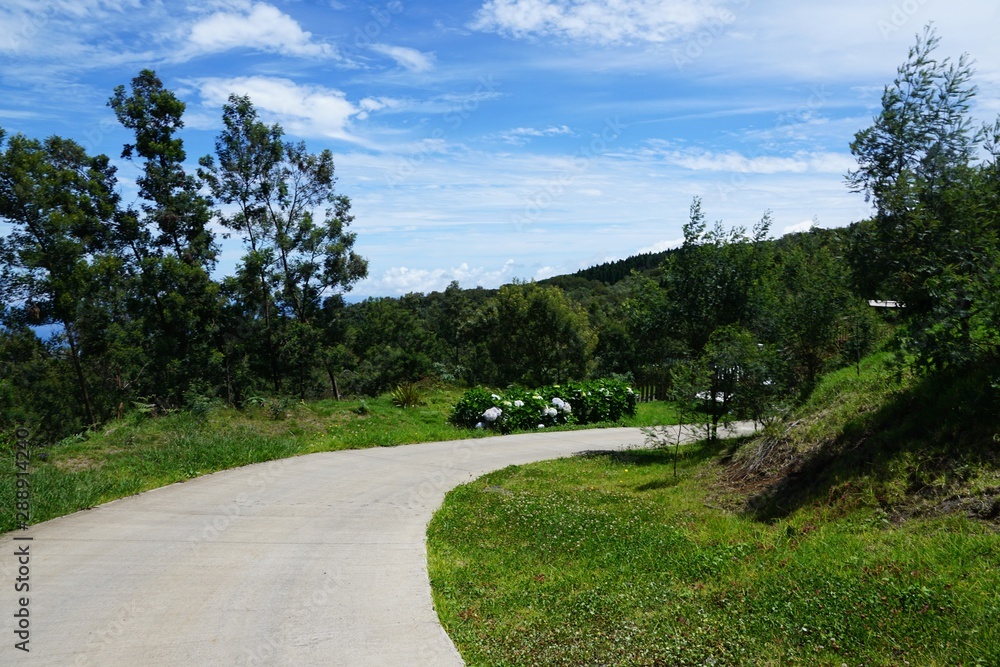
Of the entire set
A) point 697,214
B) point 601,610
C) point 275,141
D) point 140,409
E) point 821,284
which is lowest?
point 601,610

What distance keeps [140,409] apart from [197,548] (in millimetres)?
7537

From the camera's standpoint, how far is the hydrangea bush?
17.1 meters

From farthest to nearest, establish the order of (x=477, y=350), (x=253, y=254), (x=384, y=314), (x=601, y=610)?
(x=384, y=314), (x=477, y=350), (x=253, y=254), (x=601, y=610)

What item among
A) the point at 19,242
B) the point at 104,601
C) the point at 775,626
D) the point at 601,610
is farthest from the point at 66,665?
the point at 19,242

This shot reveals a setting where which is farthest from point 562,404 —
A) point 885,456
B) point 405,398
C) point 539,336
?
point 539,336

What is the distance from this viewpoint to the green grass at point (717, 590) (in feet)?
13.4

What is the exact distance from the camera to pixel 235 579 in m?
5.88

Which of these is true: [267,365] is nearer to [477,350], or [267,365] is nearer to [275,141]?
[275,141]

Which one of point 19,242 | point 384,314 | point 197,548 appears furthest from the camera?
point 384,314

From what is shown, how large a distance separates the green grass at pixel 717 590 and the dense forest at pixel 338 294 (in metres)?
2.39

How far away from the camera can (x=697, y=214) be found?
45.2 ft

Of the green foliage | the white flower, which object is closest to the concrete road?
the green foliage

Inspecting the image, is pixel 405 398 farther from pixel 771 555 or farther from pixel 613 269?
pixel 613 269

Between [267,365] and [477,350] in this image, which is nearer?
[267,365]
